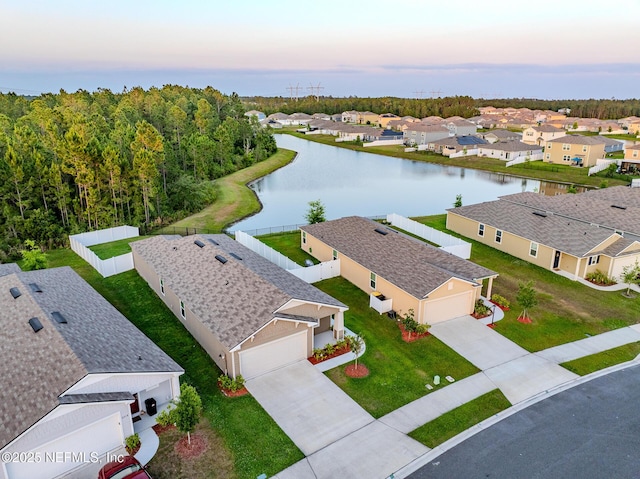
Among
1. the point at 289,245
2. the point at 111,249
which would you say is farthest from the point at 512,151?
the point at 111,249


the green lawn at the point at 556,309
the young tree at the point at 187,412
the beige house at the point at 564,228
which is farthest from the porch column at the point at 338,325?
the beige house at the point at 564,228

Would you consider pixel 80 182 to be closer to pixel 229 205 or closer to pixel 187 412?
pixel 229 205

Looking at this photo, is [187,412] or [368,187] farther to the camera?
[368,187]

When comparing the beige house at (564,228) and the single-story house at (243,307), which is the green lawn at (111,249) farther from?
the beige house at (564,228)

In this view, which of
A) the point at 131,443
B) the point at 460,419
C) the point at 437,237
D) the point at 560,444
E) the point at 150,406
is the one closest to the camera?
the point at 131,443

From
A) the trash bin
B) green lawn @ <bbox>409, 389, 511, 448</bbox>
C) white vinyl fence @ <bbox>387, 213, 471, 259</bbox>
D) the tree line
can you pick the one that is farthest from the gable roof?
white vinyl fence @ <bbox>387, 213, 471, 259</bbox>

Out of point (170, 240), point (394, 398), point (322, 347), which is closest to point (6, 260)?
point (170, 240)
